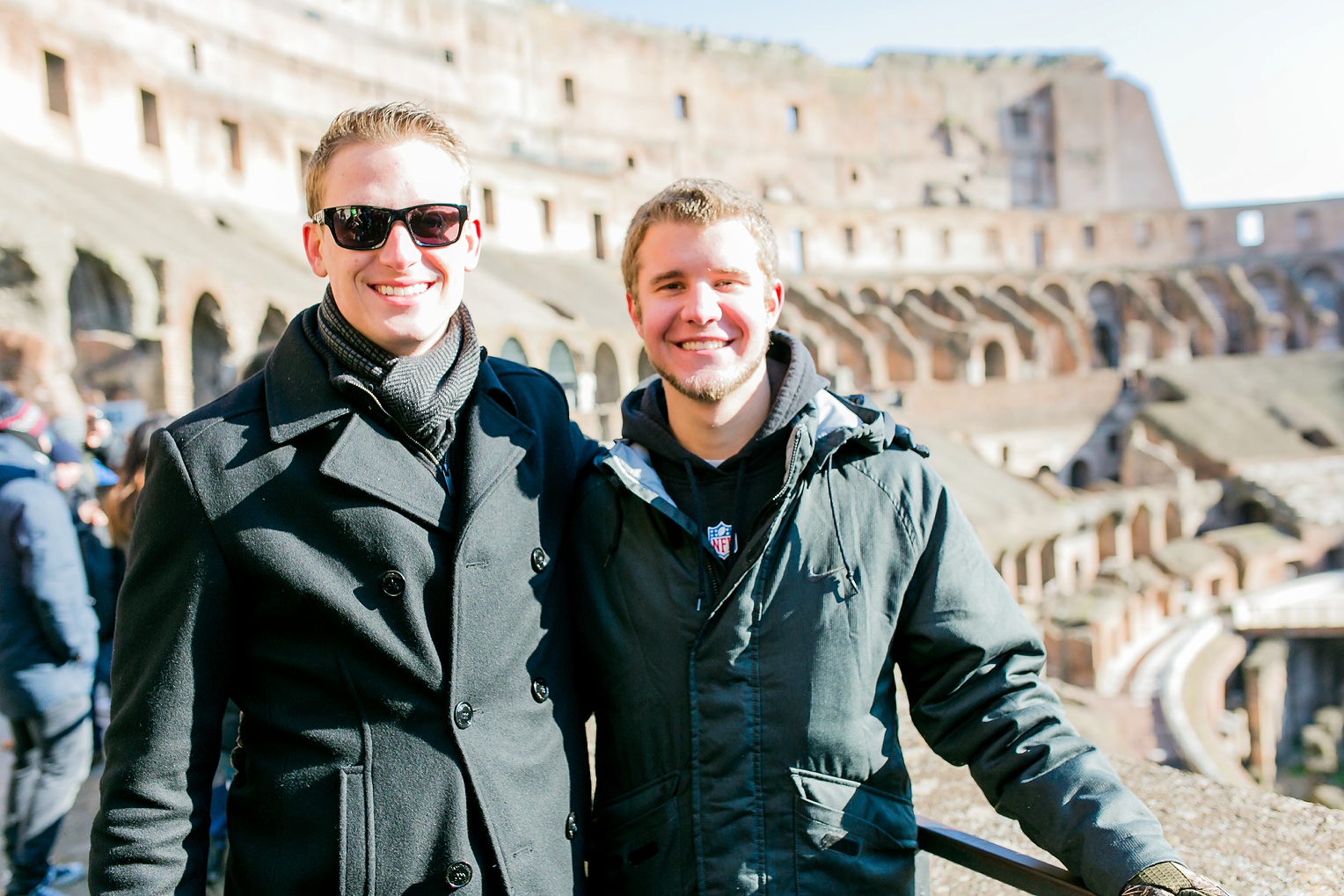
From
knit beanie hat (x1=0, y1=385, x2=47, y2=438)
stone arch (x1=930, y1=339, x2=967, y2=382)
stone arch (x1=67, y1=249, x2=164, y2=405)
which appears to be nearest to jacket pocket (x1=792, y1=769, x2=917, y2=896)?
knit beanie hat (x1=0, y1=385, x2=47, y2=438)

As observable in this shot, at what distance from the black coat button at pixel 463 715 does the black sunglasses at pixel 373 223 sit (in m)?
0.95

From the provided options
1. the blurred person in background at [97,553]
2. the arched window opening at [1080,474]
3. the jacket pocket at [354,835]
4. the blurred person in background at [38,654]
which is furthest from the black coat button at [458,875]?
the arched window opening at [1080,474]

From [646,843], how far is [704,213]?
140 cm

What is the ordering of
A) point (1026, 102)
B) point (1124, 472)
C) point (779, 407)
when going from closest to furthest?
point (779, 407)
point (1124, 472)
point (1026, 102)

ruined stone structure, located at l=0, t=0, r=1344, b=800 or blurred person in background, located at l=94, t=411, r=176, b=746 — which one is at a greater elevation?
ruined stone structure, located at l=0, t=0, r=1344, b=800

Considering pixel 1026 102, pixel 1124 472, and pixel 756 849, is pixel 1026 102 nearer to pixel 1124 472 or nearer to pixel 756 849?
pixel 1124 472

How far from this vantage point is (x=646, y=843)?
77.0 inches

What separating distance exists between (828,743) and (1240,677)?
19.0 m

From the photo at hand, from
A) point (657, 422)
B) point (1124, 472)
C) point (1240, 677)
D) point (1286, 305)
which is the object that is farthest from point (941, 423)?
point (657, 422)

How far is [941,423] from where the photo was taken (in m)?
27.5

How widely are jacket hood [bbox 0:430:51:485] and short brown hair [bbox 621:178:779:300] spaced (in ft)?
9.62

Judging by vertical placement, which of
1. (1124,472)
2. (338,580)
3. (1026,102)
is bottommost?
(1124,472)

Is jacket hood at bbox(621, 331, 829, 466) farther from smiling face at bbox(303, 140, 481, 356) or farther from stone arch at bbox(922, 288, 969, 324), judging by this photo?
stone arch at bbox(922, 288, 969, 324)

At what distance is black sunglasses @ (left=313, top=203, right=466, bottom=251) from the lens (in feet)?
6.16
